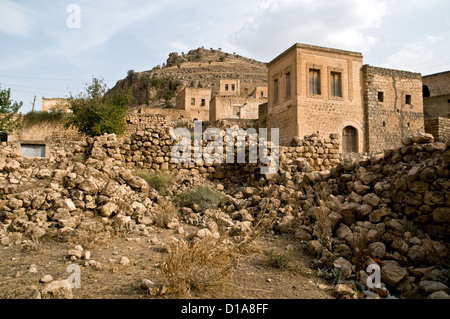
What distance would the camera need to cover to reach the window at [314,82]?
17625mm

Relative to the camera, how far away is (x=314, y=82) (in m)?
17.7

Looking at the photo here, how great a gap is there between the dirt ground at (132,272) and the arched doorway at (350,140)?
48.8ft

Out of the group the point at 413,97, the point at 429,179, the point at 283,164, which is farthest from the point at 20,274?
the point at 413,97

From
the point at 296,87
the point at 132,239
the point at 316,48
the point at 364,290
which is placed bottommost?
the point at 364,290

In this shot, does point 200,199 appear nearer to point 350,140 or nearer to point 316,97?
point 316,97

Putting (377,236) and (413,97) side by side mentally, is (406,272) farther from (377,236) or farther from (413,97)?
(413,97)

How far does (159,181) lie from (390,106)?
58.7ft

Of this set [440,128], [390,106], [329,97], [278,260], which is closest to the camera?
[278,260]

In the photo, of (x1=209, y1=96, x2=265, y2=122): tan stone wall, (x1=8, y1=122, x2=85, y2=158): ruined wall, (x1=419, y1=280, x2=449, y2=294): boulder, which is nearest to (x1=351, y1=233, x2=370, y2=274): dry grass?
(x1=419, y1=280, x2=449, y2=294): boulder

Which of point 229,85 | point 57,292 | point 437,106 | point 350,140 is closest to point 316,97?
point 350,140

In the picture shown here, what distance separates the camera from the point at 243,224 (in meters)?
5.49

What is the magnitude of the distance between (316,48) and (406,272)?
638 inches

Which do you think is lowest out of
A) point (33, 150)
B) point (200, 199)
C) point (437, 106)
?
point (200, 199)
